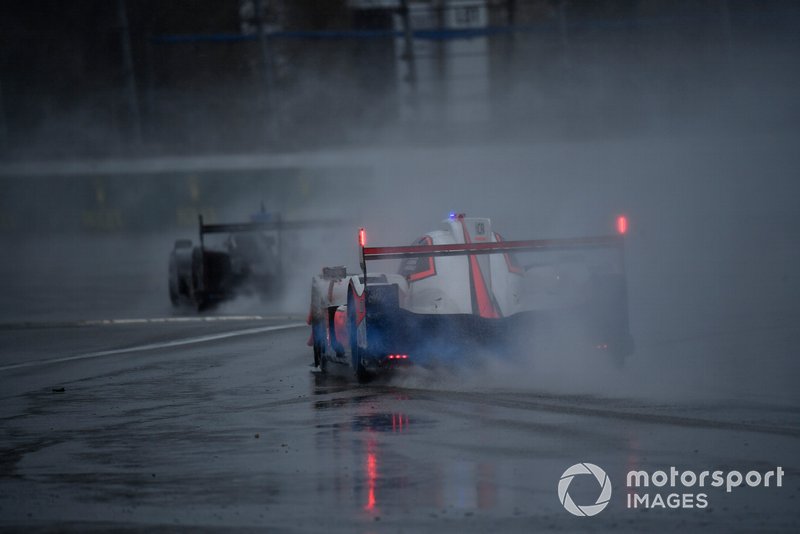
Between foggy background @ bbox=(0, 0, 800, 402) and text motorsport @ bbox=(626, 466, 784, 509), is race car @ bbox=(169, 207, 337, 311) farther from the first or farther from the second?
text motorsport @ bbox=(626, 466, 784, 509)

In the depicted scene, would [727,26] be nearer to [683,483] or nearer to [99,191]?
[99,191]

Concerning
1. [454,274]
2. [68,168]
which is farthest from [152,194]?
[454,274]

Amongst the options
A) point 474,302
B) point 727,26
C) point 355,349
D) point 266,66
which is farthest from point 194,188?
point 474,302

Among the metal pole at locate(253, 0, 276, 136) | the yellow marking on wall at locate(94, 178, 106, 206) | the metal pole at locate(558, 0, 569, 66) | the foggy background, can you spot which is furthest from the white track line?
the metal pole at locate(558, 0, 569, 66)

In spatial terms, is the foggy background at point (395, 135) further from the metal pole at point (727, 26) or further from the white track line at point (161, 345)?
the white track line at point (161, 345)

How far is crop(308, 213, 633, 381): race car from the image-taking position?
11.7 metres

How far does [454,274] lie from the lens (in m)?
12.1

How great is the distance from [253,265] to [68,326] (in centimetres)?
409

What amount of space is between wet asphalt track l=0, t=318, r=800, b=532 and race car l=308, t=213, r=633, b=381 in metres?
0.44

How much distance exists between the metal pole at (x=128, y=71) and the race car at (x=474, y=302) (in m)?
29.8

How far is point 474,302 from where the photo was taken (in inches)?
469

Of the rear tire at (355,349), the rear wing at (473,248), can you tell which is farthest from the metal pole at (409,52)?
the rear wing at (473,248)

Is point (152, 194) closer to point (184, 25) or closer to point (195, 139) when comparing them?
point (195, 139)

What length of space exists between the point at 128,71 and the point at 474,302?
103ft
